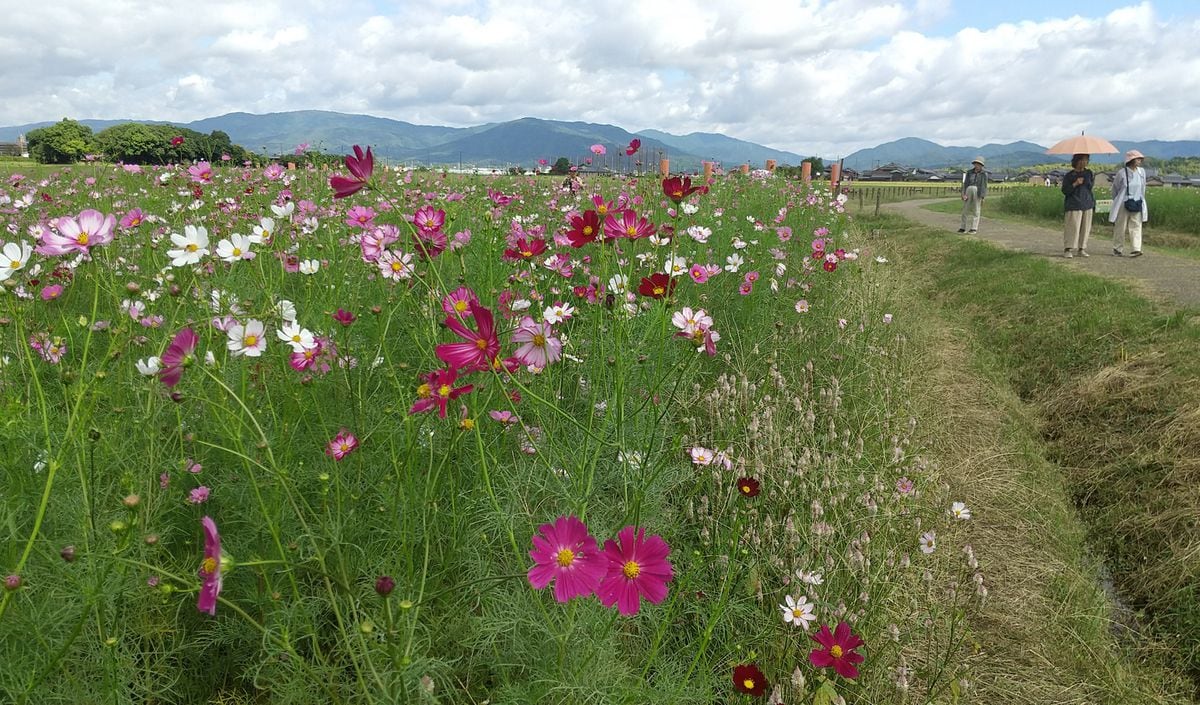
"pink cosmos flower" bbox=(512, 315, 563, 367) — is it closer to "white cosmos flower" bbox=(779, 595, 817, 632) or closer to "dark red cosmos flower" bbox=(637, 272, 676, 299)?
"dark red cosmos flower" bbox=(637, 272, 676, 299)

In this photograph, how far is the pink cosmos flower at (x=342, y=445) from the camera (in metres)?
1.41

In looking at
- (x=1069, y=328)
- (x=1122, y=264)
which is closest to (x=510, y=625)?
(x=1069, y=328)

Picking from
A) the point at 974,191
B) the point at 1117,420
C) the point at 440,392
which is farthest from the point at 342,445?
the point at 974,191

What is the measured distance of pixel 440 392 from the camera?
46.3 inches

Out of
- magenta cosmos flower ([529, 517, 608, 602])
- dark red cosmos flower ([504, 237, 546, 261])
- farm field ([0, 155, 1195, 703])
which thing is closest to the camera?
magenta cosmos flower ([529, 517, 608, 602])

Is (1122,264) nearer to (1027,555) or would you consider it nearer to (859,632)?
(1027,555)

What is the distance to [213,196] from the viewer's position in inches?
144

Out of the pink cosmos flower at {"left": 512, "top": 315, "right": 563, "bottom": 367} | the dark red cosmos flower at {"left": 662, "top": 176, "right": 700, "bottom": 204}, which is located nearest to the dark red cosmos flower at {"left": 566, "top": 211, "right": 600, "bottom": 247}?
the dark red cosmos flower at {"left": 662, "top": 176, "right": 700, "bottom": 204}

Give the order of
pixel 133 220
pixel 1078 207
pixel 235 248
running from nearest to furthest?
1. pixel 235 248
2. pixel 133 220
3. pixel 1078 207

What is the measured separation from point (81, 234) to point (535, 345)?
90 cm

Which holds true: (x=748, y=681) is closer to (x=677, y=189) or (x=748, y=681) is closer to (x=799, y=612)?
(x=799, y=612)

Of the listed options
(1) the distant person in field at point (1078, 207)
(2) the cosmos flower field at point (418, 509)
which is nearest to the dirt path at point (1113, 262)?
(1) the distant person in field at point (1078, 207)

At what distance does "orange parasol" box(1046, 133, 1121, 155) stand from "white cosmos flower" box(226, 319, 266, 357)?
974 centimetres

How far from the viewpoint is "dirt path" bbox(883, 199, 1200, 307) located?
5.77 metres
